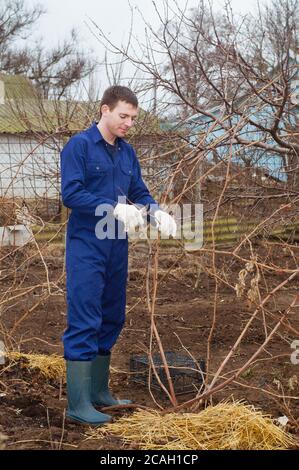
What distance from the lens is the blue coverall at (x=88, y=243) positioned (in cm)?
343

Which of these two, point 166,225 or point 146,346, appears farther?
point 146,346

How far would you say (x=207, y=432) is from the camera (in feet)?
10.00

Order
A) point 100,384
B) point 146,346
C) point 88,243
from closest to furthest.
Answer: point 88,243
point 100,384
point 146,346

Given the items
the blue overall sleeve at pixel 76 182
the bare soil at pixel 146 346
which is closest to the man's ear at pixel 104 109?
the blue overall sleeve at pixel 76 182

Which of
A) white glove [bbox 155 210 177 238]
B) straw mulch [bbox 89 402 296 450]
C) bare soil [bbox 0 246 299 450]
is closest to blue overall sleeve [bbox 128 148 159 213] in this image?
white glove [bbox 155 210 177 238]

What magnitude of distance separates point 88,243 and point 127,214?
0.27 m

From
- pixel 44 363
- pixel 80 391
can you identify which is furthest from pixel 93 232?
pixel 44 363

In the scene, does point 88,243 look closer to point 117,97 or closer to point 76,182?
point 76,182

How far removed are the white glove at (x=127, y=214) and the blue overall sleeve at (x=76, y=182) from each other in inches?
3.2

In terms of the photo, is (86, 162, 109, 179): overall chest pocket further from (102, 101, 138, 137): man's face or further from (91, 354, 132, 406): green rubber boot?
(91, 354, 132, 406): green rubber boot

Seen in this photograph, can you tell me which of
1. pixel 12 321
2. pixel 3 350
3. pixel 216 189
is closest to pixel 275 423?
pixel 3 350

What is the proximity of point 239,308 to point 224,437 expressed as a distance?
3.55 metres

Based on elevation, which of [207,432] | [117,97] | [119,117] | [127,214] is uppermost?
[117,97]

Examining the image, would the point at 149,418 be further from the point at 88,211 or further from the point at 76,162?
the point at 76,162
